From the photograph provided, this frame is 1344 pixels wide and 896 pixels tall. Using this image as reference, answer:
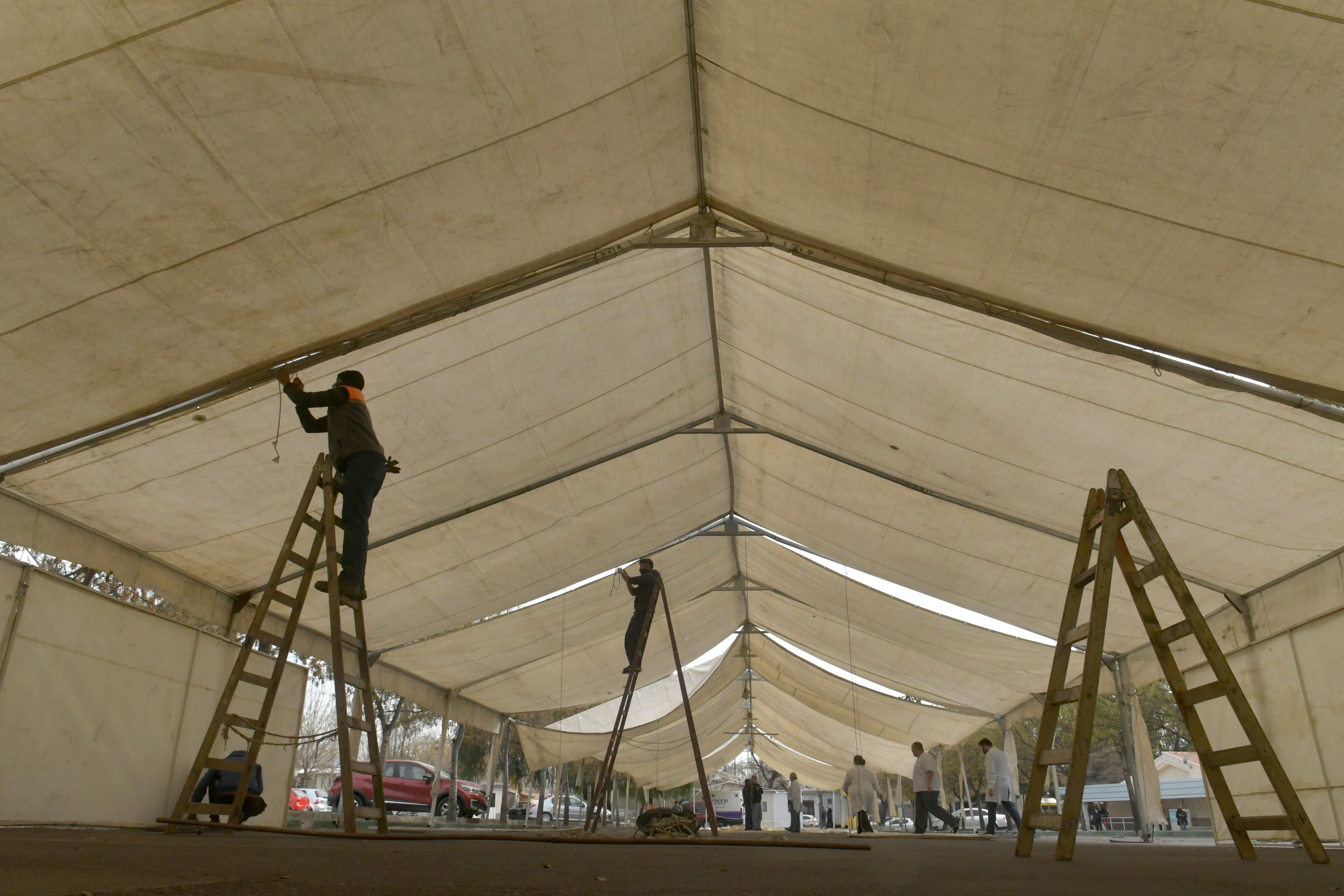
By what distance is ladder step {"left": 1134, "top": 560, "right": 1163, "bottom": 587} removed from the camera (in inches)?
123

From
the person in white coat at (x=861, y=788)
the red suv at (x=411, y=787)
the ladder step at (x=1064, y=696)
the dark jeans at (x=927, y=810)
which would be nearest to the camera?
the ladder step at (x=1064, y=696)

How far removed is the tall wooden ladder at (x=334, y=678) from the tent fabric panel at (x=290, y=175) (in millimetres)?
1142

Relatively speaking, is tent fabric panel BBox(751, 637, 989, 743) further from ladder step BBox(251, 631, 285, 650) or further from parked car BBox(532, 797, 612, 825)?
ladder step BBox(251, 631, 285, 650)

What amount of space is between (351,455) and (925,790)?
8517mm

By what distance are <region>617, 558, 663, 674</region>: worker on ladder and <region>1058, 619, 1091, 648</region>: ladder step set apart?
3282mm

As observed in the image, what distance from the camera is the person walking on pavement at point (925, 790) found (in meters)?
9.74

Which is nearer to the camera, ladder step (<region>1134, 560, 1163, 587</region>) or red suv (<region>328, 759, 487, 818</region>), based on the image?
ladder step (<region>1134, 560, 1163, 587</region>)

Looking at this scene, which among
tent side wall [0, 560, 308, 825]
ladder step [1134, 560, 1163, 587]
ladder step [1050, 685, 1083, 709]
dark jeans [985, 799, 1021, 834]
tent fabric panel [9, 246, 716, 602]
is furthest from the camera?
dark jeans [985, 799, 1021, 834]

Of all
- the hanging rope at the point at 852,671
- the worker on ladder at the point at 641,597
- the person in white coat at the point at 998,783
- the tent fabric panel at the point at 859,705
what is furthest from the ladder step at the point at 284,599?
the tent fabric panel at the point at 859,705

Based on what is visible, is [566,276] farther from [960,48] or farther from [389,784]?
[389,784]

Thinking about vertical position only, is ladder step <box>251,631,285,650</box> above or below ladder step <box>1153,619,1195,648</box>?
above

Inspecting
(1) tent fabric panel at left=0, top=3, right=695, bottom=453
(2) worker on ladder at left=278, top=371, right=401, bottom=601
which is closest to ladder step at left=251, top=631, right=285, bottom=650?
(2) worker on ladder at left=278, top=371, right=401, bottom=601

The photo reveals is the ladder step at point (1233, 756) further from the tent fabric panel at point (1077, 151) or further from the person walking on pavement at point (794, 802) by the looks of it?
the person walking on pavement at point (794, 802)

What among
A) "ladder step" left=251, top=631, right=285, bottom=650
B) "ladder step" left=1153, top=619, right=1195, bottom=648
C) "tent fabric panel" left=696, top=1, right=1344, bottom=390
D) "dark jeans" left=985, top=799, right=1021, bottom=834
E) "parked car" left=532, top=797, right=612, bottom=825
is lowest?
"parked car" left=532, top=797, right=612, bottom=825
